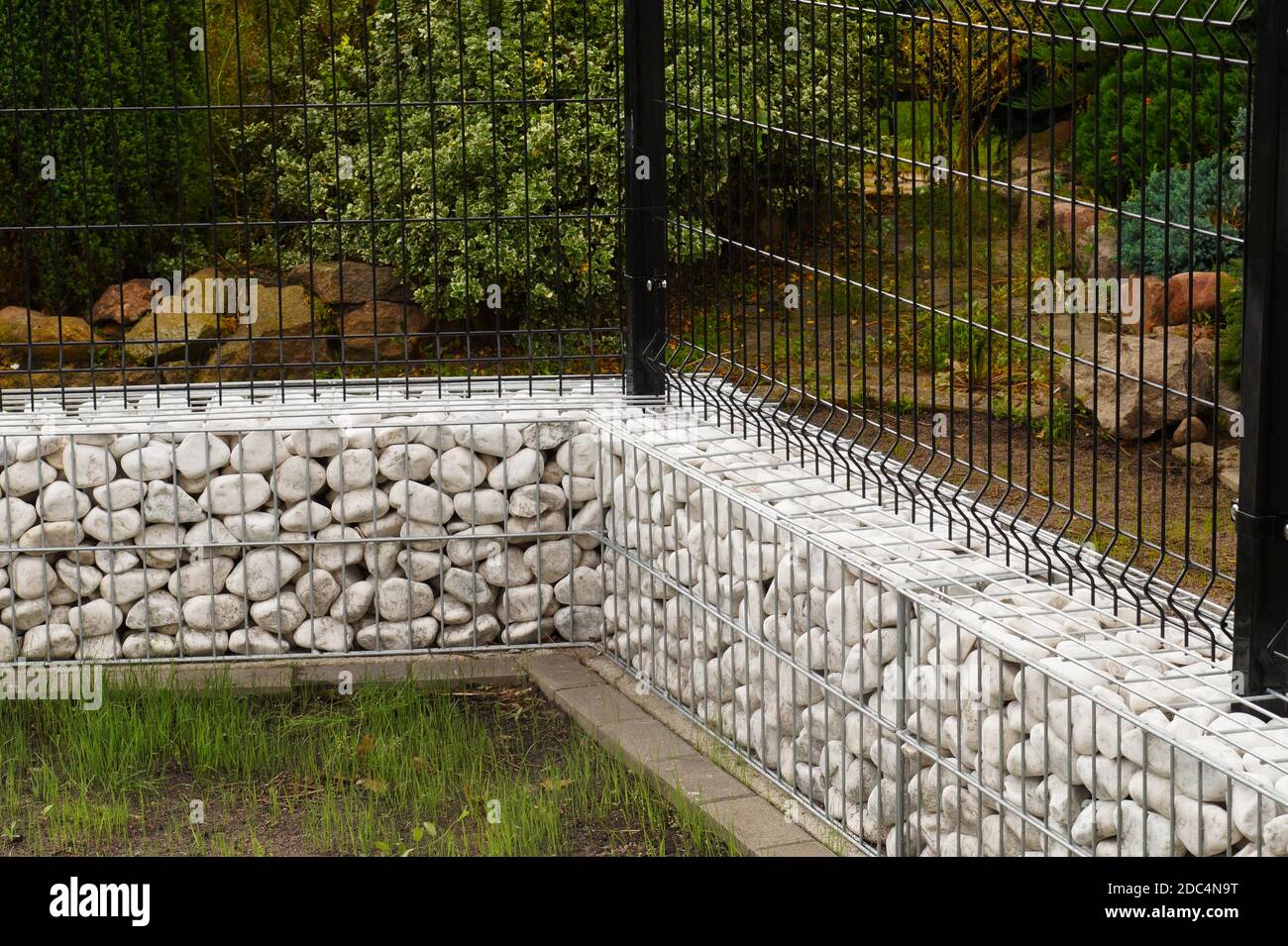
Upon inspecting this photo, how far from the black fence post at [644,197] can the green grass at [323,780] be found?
1.27 meters

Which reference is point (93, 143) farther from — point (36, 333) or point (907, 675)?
point (907, 675)

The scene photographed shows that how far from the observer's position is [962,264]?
8172 millimetres

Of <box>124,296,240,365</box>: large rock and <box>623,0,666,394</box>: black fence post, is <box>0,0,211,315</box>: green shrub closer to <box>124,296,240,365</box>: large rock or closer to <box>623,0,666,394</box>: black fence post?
<box>124,296,240,365</box>: large rock

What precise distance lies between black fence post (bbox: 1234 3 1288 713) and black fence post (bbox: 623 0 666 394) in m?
3.12

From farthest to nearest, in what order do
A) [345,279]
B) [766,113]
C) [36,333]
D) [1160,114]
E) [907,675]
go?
1. [345,279]
2. [36,333]
3. [1160,114]
4. [766,113]
5. [907,675]

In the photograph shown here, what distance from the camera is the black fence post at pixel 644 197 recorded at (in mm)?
6141

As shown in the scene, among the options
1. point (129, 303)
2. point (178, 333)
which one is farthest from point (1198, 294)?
point (129, 303)

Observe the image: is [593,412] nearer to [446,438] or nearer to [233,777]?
[446,438]

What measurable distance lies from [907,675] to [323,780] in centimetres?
192

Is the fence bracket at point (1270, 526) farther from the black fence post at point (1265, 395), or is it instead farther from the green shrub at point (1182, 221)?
the green shrub at point (1182, 221)

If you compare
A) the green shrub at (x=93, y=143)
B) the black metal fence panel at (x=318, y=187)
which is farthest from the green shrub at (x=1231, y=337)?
the green shrub at (x=93, y=143)

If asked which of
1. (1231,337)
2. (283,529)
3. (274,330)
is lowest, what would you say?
(283,529)
